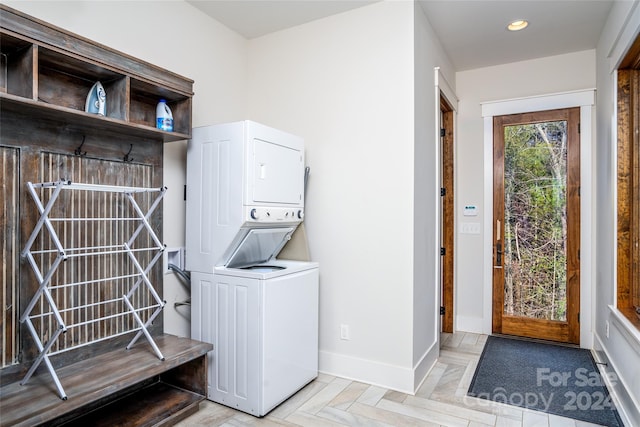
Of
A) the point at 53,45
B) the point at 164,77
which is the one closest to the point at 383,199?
the point at 164,77

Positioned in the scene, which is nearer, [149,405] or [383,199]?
[149,405]

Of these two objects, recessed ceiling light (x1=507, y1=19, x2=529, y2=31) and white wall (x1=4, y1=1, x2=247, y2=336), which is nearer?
white wall (x1=4, y1=1, x2=247, y2=336)

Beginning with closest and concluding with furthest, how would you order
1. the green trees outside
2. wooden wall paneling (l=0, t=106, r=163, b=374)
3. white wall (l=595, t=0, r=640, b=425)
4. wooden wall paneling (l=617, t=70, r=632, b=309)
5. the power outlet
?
wooden wall paneling (l=0, t=106, r=163, b=374) → white wall (l=595, t=0, r=640, b=425) → wooden wall paneling (l=617, t=70, r=632, b=309) → the power outlet → the green trees outside

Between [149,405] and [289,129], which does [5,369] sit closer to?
[149,405]

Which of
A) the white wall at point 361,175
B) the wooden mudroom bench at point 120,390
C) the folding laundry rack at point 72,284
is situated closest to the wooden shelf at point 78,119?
the folding laundry rack at point 72,284

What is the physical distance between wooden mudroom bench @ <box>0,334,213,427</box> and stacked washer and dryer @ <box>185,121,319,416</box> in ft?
0.61

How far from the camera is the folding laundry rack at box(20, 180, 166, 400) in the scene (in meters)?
1.80

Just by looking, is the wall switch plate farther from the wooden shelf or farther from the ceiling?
the wooden shelf

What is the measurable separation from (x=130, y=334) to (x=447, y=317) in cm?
303

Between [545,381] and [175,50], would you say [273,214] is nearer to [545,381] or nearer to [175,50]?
[175,50]

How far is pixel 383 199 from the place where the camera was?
281 cm

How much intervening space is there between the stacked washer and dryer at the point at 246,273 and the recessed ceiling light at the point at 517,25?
A: 2038 mm

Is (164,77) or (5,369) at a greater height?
(164,77)

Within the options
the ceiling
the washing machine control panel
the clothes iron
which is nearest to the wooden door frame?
the ceiling
